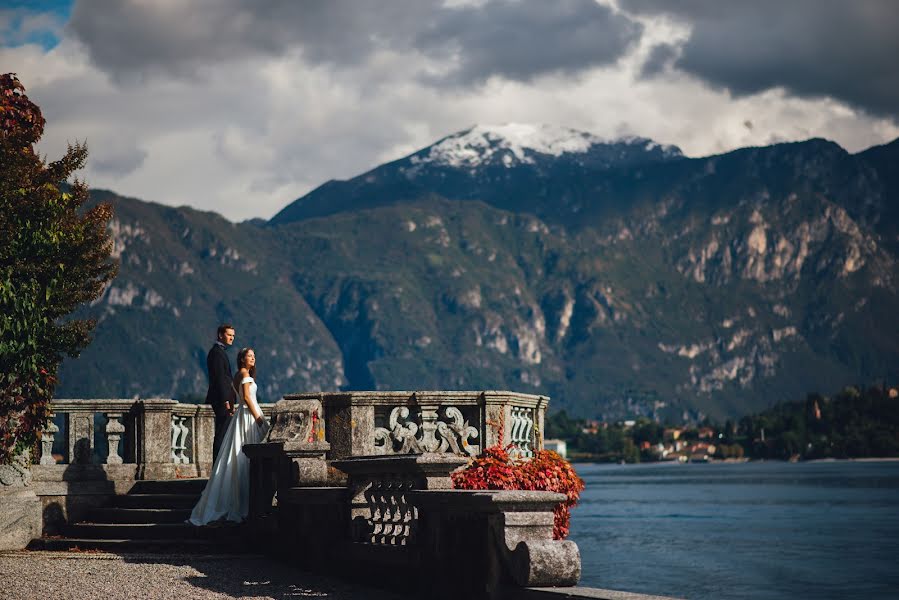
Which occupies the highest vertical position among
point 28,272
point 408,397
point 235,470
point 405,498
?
point 28,272

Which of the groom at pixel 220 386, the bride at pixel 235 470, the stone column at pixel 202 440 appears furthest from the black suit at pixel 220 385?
the stone column at pixel 202 440

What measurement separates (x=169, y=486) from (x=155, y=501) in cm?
69

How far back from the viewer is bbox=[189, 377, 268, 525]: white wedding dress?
19.9 m

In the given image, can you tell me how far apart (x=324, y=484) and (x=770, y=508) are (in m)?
126

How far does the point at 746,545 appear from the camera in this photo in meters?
92.2

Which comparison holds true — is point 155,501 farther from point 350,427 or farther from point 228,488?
point 350,427

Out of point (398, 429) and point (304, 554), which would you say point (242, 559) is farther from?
point (398, 429)

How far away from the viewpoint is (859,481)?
198m

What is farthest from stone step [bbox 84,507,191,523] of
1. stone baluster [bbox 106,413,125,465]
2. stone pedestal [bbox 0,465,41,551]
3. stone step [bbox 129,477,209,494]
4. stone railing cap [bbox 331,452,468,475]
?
stone railing cap [bbox 331,452,468,475]

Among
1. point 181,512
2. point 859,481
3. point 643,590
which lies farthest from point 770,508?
point 181,512

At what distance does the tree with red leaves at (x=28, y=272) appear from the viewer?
20562mm

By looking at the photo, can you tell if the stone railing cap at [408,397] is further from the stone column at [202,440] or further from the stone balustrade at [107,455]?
the stone column at [202,440]

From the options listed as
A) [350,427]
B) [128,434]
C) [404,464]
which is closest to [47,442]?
[128,434]

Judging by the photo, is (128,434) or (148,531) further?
(128,434)
